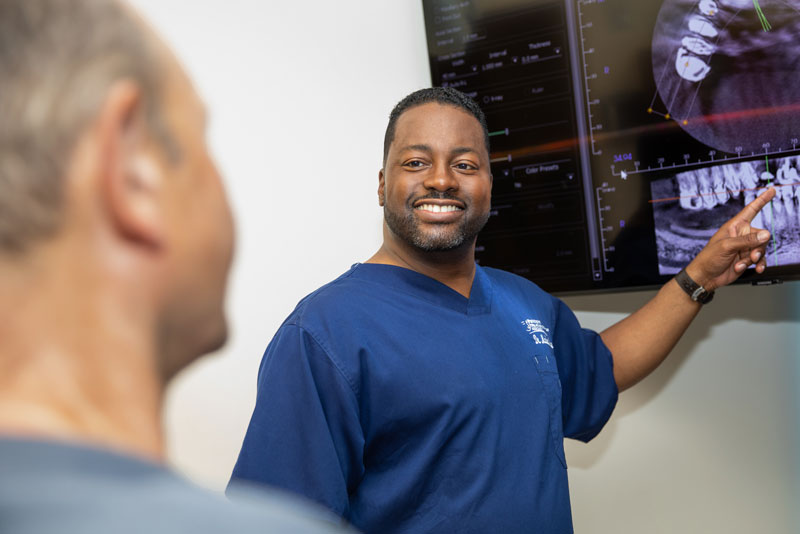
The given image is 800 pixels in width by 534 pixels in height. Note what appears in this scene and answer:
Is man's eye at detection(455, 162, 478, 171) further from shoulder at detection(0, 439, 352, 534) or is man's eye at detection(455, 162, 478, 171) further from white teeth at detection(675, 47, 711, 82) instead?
shoulder at detection(0, 439, 352, 534)

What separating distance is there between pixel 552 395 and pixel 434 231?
337 millimetres

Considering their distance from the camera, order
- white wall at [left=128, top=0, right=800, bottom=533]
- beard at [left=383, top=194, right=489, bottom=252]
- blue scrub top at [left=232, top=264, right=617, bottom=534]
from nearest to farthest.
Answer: blue scrub top at [left=232, top=264, right=617, bottom=534] < beard at [left=383, top=194, right=489, bottom=252] < white wall at [left=128, top=0, right=800, bottom=533]

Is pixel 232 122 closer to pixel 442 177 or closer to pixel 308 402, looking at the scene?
pixel 442 177

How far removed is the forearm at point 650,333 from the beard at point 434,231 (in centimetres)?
38

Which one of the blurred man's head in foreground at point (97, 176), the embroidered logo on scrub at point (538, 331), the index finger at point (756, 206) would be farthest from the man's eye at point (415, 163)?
the blurred man's head in foreground at point (97, 176)

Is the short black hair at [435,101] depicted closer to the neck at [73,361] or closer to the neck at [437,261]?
the neck at [437,261]

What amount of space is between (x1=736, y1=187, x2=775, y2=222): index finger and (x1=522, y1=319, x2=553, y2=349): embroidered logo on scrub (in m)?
0.39

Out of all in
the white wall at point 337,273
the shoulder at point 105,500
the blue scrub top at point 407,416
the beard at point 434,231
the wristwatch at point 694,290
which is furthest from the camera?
the white wall at point 337,273

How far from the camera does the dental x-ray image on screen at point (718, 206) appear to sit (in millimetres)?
1331

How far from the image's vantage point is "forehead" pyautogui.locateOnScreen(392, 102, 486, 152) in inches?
49.9

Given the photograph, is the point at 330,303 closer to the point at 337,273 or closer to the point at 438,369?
the point at 438,369

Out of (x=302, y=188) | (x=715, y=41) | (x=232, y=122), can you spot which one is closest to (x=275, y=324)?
(x=302, y=188)

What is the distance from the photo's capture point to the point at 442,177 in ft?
4.07

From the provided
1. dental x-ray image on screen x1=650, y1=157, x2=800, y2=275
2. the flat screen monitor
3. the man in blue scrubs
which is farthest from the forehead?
dental x-ray image on screen x1=650, y1=157, x2=800, y2=275
